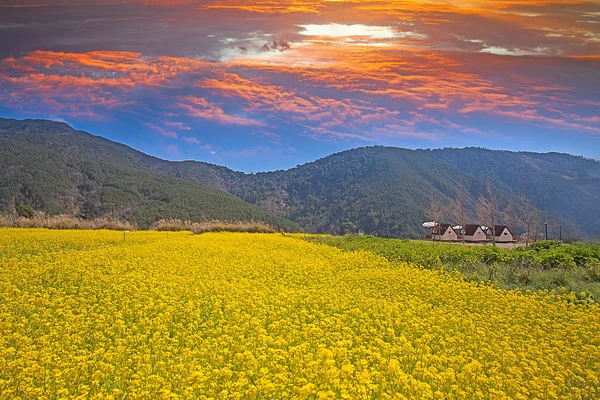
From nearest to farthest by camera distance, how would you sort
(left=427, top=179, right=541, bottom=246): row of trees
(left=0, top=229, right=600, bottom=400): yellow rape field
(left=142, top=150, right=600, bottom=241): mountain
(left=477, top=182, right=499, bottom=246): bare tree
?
(left=0, top=229, right=600, bottom=400): yellow rape field
(left=477, top=182, right=499, bottom=246): bare tree
(left=427, top=179, right=541, bottom=246): row of trees
(left=142, top=150, right=600, bottom=241): mountain

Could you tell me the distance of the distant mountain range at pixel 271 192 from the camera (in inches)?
3735

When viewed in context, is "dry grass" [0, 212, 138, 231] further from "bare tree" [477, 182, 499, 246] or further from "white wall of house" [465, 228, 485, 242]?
"white wall of house" [465, 228, 485, 242]

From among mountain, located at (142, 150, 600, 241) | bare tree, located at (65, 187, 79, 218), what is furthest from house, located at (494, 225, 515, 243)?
bare tree, located at (65, 187, 79, 218)

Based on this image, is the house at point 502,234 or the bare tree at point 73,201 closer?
the house at point 502,234

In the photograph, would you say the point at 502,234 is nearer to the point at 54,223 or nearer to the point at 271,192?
the point at 54,223

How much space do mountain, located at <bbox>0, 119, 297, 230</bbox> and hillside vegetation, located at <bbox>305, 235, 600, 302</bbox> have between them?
70.0 meters

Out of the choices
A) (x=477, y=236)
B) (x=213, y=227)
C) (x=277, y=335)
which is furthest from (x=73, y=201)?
(x=277, y=335)

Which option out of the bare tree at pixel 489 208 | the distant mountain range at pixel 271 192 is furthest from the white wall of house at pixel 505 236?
the distant mountain range at pixel 271 192

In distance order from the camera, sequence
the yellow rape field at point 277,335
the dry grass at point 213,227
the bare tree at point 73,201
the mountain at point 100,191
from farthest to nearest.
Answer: the mountain at point 100,191 < the bare tree at point 73,201 < the dry grass at point 213,227 < the yellow rape field at point 277,335

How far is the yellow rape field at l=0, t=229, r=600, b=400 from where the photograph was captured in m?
6.09

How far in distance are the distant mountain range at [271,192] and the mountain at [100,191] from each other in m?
0.24

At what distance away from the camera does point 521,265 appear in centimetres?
1639

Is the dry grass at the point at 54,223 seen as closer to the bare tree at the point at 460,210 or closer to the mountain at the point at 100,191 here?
the bare tree at the point at 460,210

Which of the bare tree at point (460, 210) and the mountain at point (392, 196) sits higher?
the bare tree at point (460, 210)
